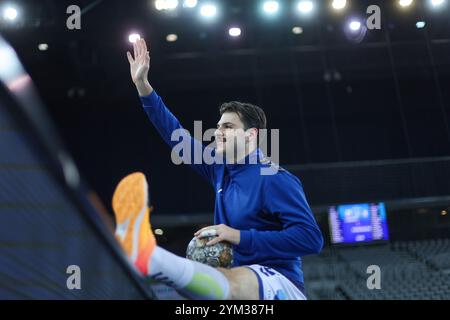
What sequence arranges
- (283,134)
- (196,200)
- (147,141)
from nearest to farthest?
(147,141) → (196,200) → (283,134)

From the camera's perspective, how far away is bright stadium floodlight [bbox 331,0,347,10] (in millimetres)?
4820

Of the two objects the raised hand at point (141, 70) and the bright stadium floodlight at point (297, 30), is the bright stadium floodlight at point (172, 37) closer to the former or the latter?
the bright stadium floodlight at point (297, 30)

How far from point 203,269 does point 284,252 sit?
216 mm

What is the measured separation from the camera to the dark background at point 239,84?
5.20m

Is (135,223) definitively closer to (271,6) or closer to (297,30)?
(271,6)

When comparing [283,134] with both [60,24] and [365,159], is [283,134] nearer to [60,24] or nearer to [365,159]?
[365,159]

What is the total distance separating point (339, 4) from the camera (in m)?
4.93

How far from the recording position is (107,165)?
539 centimetres

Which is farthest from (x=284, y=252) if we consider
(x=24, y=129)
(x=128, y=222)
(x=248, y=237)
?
(x=24, y=129)

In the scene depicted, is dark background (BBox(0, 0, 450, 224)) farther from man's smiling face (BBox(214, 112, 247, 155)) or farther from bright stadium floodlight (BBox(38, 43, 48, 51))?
man's smiling face (BBox(214, 112, 247, 155))

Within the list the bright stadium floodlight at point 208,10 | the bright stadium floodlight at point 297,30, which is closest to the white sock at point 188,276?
the bright stadium floodlight at point 208,10

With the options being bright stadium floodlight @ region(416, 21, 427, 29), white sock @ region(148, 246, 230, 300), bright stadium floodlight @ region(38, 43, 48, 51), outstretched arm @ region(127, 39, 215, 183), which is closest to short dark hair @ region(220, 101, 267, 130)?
outstretched arm @ region(127, 39, 215, 183)

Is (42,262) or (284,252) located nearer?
(284,252)

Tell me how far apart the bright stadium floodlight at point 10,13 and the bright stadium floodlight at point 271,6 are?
2555 mm
